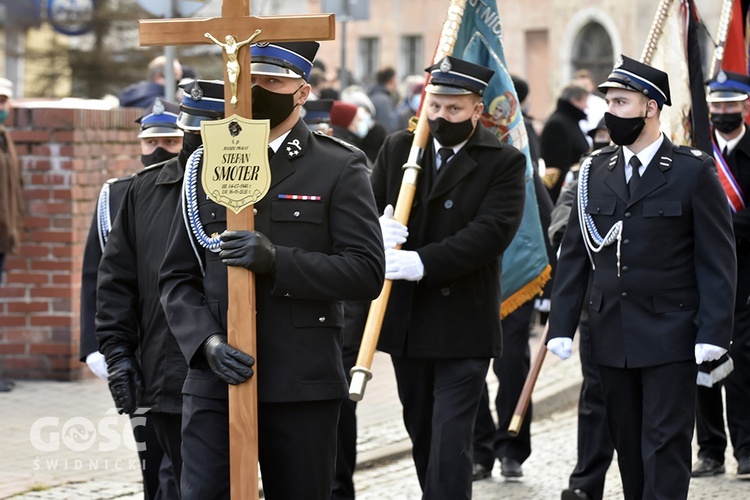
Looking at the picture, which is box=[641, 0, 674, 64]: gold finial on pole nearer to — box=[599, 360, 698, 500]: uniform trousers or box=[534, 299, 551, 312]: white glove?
box=[534, 299, 551, 312]: white glove

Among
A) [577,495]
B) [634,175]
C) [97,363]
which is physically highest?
[634,175]

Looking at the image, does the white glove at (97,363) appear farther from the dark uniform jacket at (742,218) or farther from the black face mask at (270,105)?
the dark uniform jacket at (742,218)

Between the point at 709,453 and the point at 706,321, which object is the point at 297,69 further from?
the point at 709,453

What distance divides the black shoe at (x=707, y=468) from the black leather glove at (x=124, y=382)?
3.94 meters

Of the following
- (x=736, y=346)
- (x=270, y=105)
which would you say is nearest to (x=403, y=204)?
(x=270, y=105)

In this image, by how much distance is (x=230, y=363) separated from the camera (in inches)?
183

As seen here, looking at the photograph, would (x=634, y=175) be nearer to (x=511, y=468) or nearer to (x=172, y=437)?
(x=172, y=437)

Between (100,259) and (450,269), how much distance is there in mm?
1581

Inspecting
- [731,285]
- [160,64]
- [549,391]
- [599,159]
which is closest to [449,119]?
[599,159]

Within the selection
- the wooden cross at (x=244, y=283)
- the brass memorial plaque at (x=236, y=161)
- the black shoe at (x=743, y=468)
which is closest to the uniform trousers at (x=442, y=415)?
the wooden cross at (x=244, y=283)

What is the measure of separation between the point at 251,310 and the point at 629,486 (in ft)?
8.26

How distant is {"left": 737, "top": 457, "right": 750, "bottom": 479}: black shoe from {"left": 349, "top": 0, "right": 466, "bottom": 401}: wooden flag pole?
2.62 metres

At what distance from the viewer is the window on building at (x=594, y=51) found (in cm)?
3438

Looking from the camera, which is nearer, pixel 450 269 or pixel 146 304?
pixel 146 304
